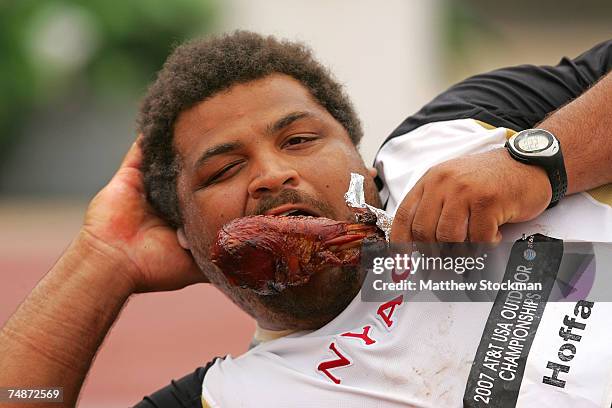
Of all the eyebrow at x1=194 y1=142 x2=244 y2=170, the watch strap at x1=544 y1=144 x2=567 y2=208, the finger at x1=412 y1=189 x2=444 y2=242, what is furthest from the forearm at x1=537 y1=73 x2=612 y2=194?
the eyebrow at x1=194 y1=142 x2=244 y2=170

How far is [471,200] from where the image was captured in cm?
259

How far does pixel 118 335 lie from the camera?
33.0 ft

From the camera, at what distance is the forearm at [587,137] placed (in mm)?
2840

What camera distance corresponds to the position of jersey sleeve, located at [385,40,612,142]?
11.1 ft

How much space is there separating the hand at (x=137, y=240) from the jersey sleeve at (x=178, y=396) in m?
0.39

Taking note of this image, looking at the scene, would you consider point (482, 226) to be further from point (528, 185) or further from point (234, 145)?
point (234, 145)

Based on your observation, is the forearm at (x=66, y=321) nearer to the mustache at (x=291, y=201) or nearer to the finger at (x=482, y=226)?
the mustache at (x=291, y=201)

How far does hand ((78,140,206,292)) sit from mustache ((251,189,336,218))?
0.74 metres

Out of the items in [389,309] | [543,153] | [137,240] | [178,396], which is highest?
[543,153]

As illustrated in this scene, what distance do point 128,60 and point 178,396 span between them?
12409 mm

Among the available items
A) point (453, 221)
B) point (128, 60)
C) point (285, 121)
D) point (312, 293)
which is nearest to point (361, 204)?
point (312, 293)

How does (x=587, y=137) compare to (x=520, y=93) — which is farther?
(x=520, y=93)

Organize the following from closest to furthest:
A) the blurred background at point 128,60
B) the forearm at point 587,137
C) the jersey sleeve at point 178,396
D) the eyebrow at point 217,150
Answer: the forearm at point 587,137, the eyebrow at point 217,150, the jersey sleeve at point 178,396, the blurred background at point 128,60

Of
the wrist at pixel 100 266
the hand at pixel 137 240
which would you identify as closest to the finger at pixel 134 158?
the hand at pixel 137 240
